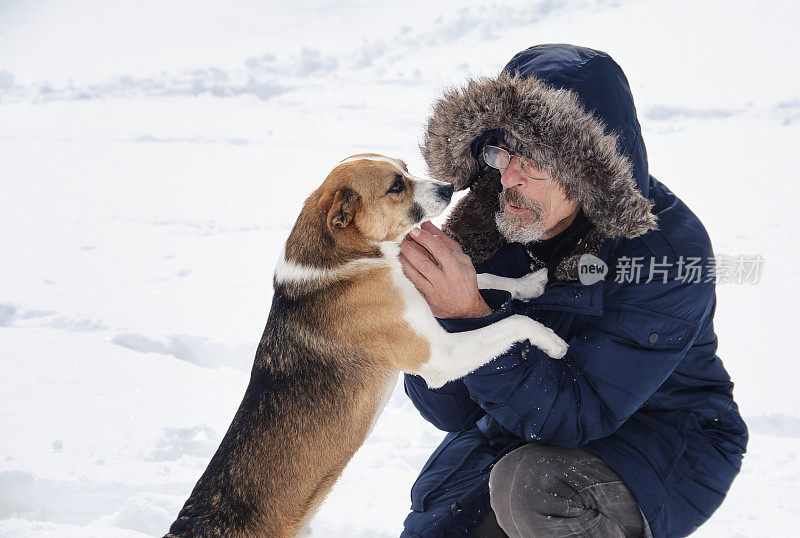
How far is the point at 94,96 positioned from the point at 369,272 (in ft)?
28.9

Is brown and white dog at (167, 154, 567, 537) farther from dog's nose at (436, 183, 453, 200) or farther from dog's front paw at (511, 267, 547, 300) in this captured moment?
dog's front paw at (511, 267, 547, 300)

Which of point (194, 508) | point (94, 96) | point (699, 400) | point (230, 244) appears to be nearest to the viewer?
point (194, 508)

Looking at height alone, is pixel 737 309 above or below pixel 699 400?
below

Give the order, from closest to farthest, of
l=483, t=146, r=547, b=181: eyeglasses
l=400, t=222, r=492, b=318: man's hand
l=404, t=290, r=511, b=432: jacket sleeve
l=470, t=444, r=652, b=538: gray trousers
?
l=470, t=444, r=652, b=538: gray trousers, l=400, t=222, r=492, b=318: man's hand, l=483, t=146, r=547, b=181: eyeglasses, l=404, t=290, r=511, b=432: jacket sleeve

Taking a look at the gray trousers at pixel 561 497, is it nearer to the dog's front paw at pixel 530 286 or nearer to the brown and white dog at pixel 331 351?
the brown and white dog at pixel 331 351

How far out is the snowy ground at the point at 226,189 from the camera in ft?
11.7

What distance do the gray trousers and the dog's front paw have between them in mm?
637

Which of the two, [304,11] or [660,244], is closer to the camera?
[660,244]

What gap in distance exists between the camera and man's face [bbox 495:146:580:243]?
2.50 metres

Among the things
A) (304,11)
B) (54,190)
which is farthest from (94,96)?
(304,11)

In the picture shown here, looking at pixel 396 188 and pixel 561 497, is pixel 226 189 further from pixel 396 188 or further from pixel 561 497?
pixel 561 497

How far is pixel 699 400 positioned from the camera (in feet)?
8.04

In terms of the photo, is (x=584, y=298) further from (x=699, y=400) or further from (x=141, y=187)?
(x=141, y=187)

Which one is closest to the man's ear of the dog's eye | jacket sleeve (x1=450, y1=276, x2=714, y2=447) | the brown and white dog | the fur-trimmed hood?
the brown and white dog
